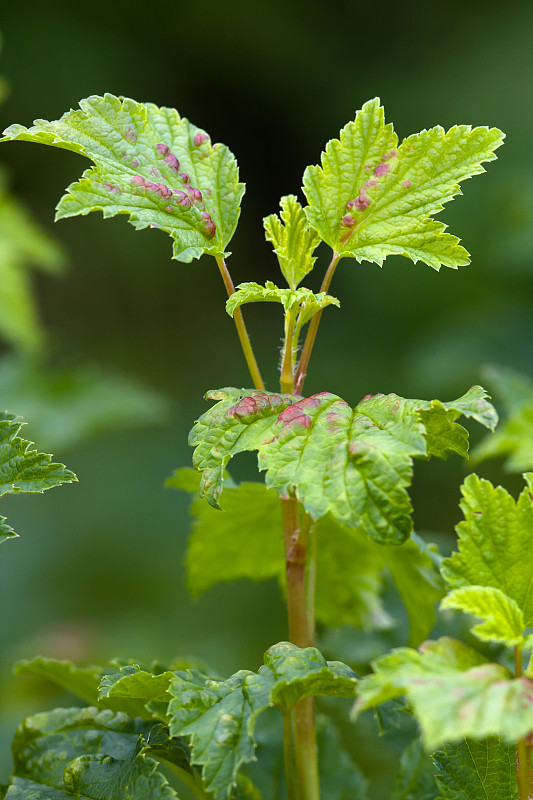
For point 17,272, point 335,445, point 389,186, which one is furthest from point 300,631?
point 17,272

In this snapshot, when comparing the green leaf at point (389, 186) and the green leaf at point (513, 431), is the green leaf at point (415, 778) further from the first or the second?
the green leaf at point (389, 186)

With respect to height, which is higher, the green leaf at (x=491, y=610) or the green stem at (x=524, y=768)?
the green leaf at (x=491, y=610)

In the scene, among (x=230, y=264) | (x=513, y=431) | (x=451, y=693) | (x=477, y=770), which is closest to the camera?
(x=451, y=693)

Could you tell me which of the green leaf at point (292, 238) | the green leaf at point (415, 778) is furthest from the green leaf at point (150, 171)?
the green leaf at point (415, 778)

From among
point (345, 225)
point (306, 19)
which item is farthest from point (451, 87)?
point (345, 225)

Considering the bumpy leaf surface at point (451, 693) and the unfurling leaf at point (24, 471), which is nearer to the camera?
the bumpy leaf surface at point (451, 693)

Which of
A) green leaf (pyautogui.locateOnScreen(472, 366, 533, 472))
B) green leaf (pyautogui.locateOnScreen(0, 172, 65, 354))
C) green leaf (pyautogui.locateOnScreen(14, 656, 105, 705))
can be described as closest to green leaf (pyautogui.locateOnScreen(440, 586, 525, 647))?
green leaf (pyautogui.locateOnScreen(14, 656, 105, 705))

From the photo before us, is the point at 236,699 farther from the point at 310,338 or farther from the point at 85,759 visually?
the point at 310,338
